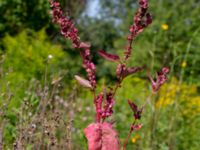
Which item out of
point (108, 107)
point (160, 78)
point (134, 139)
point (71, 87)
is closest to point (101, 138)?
point (108, 107)

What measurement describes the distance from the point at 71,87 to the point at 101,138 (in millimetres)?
5890

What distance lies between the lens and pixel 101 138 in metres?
1.35

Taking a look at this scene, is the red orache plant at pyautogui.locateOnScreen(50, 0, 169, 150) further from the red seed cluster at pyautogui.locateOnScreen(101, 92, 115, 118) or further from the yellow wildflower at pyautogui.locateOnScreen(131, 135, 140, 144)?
the yellow wildflower at pyautogui.locateOnScreen(131, 135, 140, 144)

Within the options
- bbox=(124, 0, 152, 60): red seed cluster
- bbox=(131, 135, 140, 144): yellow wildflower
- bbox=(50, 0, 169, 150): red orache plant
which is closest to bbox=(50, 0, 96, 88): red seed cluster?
bbox=(50, 0, 169, 150): red orache plant

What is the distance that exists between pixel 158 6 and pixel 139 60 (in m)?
4.09

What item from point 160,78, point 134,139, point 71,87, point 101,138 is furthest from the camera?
point 71,87

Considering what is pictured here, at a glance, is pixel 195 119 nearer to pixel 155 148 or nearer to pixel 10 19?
pixel 155 148

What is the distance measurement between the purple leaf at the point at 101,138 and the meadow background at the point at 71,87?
35 cm

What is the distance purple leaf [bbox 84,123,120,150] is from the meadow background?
1.16ft

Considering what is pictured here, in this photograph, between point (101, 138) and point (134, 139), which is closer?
point (101, 138)

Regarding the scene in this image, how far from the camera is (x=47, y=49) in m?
6.70

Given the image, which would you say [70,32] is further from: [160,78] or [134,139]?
[134,139]

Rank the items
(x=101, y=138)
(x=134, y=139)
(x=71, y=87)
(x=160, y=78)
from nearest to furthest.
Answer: (x=101, y=138) < (x=160, y=78) < (x=134, y=139) < (x=71, y=87)

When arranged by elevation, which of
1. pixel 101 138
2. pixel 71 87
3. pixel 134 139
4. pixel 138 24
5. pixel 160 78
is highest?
pixel 71 87
